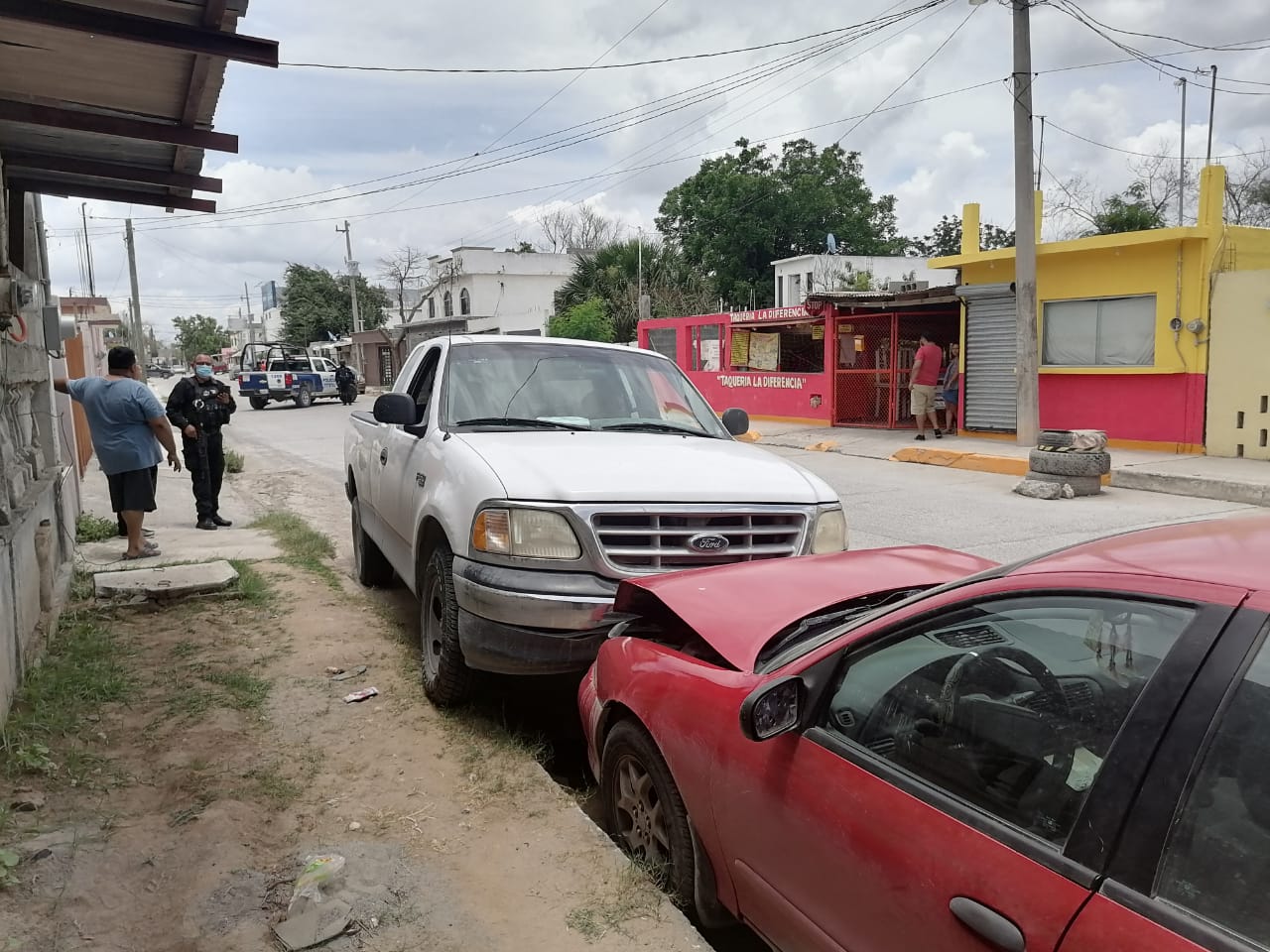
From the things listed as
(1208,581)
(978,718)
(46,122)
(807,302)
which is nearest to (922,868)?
(978,718)

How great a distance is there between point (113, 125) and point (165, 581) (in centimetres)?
289

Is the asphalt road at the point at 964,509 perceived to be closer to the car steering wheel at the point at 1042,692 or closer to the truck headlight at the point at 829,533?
the truck headlight at the point at 829,533

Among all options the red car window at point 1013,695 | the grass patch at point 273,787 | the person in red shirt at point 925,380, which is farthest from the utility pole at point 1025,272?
the red car window at point 1013,695

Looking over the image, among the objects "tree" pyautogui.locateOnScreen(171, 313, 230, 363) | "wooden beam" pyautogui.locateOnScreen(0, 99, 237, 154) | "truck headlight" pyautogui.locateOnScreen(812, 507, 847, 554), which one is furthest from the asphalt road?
"tree" pyautogui.locateOnScreen(171, 313, 230, 363)

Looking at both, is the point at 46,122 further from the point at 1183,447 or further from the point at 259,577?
the point at 1183,447

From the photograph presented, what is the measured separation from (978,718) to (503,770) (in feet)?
7.61

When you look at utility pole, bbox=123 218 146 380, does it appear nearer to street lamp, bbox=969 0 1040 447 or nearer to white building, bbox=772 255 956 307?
white building, bbox=772 255 956 307

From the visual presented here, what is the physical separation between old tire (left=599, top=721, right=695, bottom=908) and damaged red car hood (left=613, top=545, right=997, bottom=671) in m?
0.42

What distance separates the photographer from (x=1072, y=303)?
49.5 feet

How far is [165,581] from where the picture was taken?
6.29 m

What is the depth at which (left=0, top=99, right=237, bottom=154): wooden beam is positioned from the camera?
5156mm

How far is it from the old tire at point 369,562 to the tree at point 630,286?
2808cm

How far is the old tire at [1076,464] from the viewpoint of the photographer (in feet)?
35.7

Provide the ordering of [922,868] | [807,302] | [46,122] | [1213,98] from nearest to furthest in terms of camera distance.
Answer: [922,868] < [46,122] < [807,302] < [1213,98]
